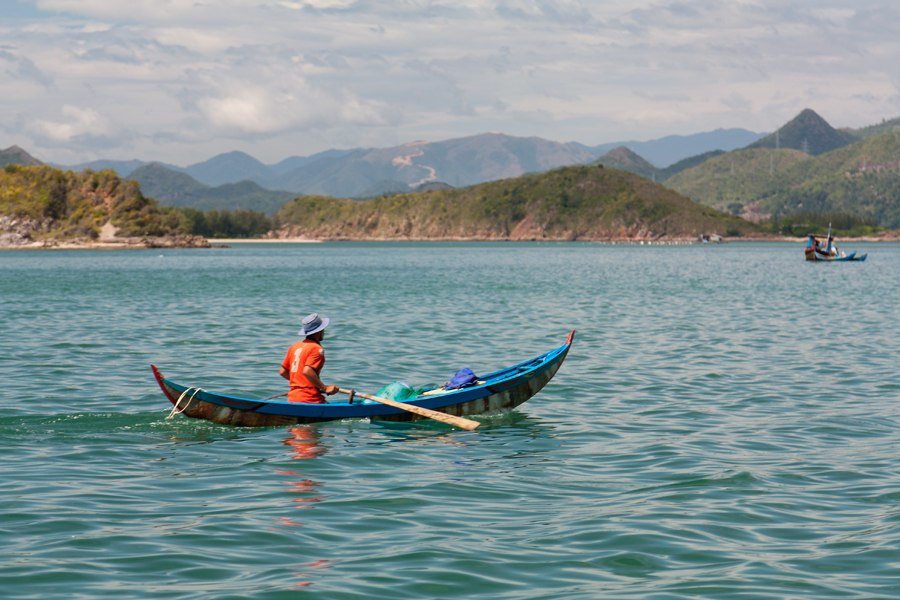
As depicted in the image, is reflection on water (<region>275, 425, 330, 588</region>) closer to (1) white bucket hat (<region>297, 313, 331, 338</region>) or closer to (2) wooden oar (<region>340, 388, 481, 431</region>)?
(2) wooden oar (<region>340, 388, 481, 431</region>)

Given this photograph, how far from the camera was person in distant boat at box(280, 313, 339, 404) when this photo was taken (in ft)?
60.8

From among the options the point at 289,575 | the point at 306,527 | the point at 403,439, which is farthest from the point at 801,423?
the point at 289,575

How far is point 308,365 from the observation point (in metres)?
18.8

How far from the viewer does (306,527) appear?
12.5 metres

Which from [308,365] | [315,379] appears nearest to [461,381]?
[315,379]

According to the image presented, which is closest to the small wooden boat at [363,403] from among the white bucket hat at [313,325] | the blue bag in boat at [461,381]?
the blue bag in boat at [461,381]

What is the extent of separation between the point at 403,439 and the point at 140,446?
180 inches

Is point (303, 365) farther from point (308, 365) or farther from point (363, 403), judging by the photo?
point (363, 403)

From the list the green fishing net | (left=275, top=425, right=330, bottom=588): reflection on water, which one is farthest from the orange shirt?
the green fishing net

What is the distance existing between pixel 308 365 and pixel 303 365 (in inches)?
4.3

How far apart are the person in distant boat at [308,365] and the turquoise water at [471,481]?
2.24 feet

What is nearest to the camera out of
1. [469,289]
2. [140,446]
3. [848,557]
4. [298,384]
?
[848,557]

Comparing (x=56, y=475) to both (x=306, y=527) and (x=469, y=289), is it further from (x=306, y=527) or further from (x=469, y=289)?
(x=469, y=289)

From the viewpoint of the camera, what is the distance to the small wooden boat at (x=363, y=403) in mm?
18031
